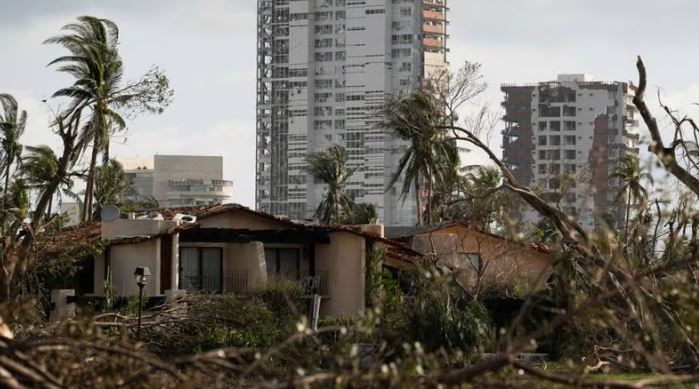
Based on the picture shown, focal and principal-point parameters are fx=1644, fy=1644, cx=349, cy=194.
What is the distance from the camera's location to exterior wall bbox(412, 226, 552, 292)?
4200cm

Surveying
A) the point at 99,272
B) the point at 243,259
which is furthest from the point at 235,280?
the point at 99,272

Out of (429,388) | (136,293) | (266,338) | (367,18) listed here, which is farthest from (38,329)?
(367,18)

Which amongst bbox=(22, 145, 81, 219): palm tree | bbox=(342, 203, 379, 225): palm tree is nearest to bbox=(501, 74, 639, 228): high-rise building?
bbox=(342, 203, 379, 225): palm tree

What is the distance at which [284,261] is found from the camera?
46.2 m

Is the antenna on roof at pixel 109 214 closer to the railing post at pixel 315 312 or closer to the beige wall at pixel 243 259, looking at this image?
the beige wall at pixel 243 259

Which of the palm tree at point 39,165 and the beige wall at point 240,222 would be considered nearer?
the beige wall at point 240,222

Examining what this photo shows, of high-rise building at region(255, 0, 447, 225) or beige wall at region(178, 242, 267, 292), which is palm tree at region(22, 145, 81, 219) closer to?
beige wall at region(178, 242, 267, 292)

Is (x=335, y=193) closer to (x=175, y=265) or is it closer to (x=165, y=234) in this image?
(x=175, y=265)

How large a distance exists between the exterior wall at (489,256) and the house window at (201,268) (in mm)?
5856

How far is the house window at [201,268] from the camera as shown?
144ft

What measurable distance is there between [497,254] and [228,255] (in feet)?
25.0

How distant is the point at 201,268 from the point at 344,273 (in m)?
3.90

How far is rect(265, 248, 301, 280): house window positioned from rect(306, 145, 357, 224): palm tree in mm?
40193

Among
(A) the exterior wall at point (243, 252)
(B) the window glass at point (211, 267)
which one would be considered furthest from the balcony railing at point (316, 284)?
(B) the window glass at point (211, 267)
